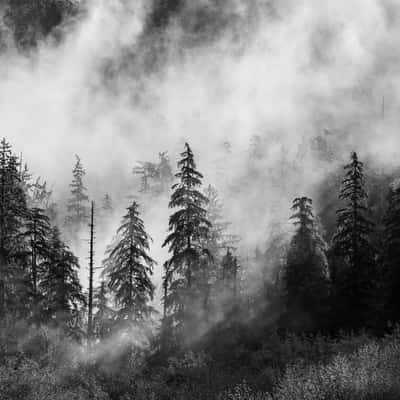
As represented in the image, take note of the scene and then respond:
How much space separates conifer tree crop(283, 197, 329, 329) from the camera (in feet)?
90.2

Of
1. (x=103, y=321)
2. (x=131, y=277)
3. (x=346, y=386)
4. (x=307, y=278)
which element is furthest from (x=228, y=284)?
(x=346, y=386)

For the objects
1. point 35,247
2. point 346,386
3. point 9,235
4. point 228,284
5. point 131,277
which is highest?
point 9,235

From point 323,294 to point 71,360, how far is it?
18.9 metres

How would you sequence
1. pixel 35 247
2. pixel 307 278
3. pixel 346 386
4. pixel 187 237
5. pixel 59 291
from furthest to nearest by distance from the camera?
1. pixel 307 278
2. pixel 59 291
3. pixel 187 237
4. pixel 35 247
5. pixel 346 386

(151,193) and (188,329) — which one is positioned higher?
(151,193)

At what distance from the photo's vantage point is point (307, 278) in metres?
28.1

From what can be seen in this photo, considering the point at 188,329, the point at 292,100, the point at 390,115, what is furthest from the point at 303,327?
the point at 292,100

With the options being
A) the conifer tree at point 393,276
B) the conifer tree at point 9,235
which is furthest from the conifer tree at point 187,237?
the conifer tree at point 393,276

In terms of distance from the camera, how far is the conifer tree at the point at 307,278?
90.2 ft

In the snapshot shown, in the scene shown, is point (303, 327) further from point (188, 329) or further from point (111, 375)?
point (111, 375)

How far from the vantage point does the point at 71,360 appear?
15.9 meters

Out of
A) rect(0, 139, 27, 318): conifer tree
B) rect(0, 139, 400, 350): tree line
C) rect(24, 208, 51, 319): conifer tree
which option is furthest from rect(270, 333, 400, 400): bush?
rect(24, 208, 51, 319): conifer tree

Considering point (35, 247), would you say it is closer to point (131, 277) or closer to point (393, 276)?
point (131, 277)

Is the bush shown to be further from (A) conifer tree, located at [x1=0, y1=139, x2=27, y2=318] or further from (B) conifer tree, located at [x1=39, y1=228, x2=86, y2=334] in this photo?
(B) conifer tree, located at [x1=39, y1=228, x2=86, y2=334]
